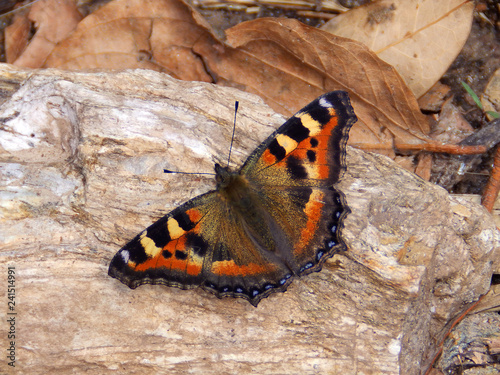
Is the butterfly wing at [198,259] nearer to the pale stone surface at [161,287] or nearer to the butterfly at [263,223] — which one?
the butterfly at [263,223]

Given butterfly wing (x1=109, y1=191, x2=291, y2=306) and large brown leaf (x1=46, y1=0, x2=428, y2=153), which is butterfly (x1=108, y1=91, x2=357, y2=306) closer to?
butterfly wing (x1=109, y1=191, x2=291, y2=306)

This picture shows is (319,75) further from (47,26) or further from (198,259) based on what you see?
(47,26)

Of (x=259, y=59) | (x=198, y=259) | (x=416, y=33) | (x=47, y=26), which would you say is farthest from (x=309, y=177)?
(x=47, y=26)

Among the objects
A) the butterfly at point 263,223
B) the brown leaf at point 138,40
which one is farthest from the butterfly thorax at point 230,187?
the brown leaf at point 138,40

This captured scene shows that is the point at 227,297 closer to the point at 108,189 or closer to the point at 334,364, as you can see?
the point at 334,364

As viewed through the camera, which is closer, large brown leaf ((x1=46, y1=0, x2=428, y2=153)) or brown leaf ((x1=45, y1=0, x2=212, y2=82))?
large brown leaf ((x1=46, y1=0, x2=428, y2=153))

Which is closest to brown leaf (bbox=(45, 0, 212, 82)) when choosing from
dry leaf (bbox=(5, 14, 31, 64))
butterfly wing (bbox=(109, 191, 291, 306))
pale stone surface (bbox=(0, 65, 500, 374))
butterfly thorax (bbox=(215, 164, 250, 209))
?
dry leaf (bbox=(5, 14, 31, 64))
